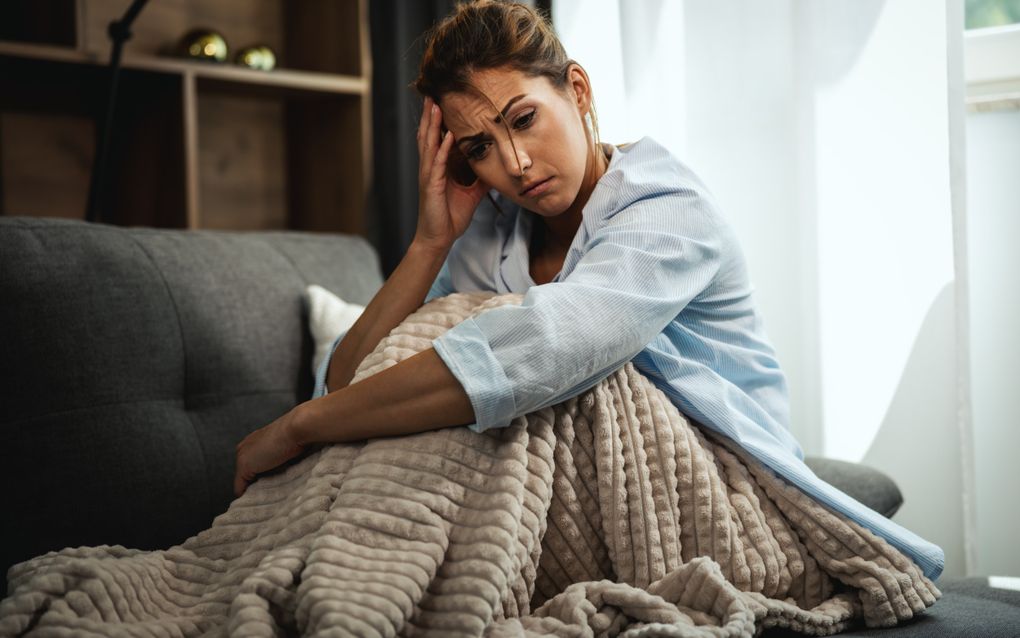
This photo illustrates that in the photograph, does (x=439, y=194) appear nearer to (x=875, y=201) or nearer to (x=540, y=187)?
(x=540, y=187)

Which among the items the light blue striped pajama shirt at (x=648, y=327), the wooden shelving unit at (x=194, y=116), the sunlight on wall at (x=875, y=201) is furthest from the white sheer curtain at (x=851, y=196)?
the wooden shelving unit at (x=194, y=116)

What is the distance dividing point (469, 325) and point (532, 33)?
49 centimetres

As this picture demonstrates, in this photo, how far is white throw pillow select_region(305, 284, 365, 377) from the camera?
1.62 metres

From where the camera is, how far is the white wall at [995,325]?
1.68 metres

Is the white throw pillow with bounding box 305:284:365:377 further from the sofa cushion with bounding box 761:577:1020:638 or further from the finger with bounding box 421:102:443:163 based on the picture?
the sofa cushion with bounding box 761:577:1020:638

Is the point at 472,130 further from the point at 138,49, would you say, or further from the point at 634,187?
the point at 138,49

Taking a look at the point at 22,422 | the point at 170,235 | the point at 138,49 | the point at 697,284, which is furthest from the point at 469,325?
the point at 138,49

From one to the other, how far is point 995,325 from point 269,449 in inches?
51.5

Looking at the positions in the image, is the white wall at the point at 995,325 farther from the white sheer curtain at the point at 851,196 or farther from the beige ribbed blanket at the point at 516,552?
the beige ribbed blanket at the point at 516,552

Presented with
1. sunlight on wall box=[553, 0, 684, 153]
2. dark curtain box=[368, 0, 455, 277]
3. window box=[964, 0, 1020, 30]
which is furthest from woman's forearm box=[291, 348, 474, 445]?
dark curtain box=[368, 0, 455, 277]

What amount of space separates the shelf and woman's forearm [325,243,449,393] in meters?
1.12

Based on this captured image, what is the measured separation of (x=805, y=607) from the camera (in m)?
1.07

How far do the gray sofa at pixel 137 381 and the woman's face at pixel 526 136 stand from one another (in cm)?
52

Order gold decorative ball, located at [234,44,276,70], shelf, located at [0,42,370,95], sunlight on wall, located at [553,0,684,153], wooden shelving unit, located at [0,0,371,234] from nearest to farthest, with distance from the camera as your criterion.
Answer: sunlight on wall, located at [553,0,684,153], shelf, located at [0,42,370,95], wooden shelving unit, located at [0,0,371,234], gold decorative ball, located at [234,44,276,70]
